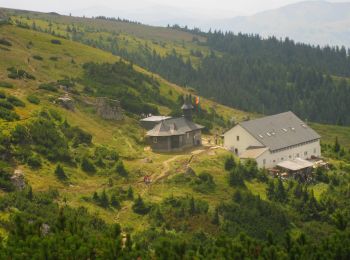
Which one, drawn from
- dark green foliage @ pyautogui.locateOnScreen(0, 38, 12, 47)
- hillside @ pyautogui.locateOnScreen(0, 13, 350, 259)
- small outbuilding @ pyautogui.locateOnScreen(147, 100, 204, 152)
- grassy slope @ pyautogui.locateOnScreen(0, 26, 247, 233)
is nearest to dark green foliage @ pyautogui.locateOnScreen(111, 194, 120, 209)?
hillside @ pyautogui.locateOnScreen(0, 13, 350, 259)

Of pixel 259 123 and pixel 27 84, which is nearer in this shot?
pixel 259 123

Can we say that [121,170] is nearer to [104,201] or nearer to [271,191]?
[104,201]

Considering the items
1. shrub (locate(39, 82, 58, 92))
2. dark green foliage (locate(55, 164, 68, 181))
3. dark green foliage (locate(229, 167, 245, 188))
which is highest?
shrub (locate(39, 82, 58, 92))

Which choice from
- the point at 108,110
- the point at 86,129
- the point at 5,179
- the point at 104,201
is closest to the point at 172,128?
the point at 86,129

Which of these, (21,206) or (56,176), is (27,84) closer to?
(56,176)

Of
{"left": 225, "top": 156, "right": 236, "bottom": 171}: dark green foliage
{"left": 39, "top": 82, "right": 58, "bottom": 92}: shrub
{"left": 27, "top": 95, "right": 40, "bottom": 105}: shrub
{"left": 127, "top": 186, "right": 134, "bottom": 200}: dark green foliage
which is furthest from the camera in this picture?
{"left": 39, "top": 82, "right": 58, "bottom": 92}: shrub

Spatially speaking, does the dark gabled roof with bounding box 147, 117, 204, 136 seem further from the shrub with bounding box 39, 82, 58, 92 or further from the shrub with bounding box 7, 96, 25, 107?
the shrub with bounding box 39, 82, 58, 92

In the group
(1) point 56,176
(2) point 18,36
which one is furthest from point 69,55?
(1) point 56,176
